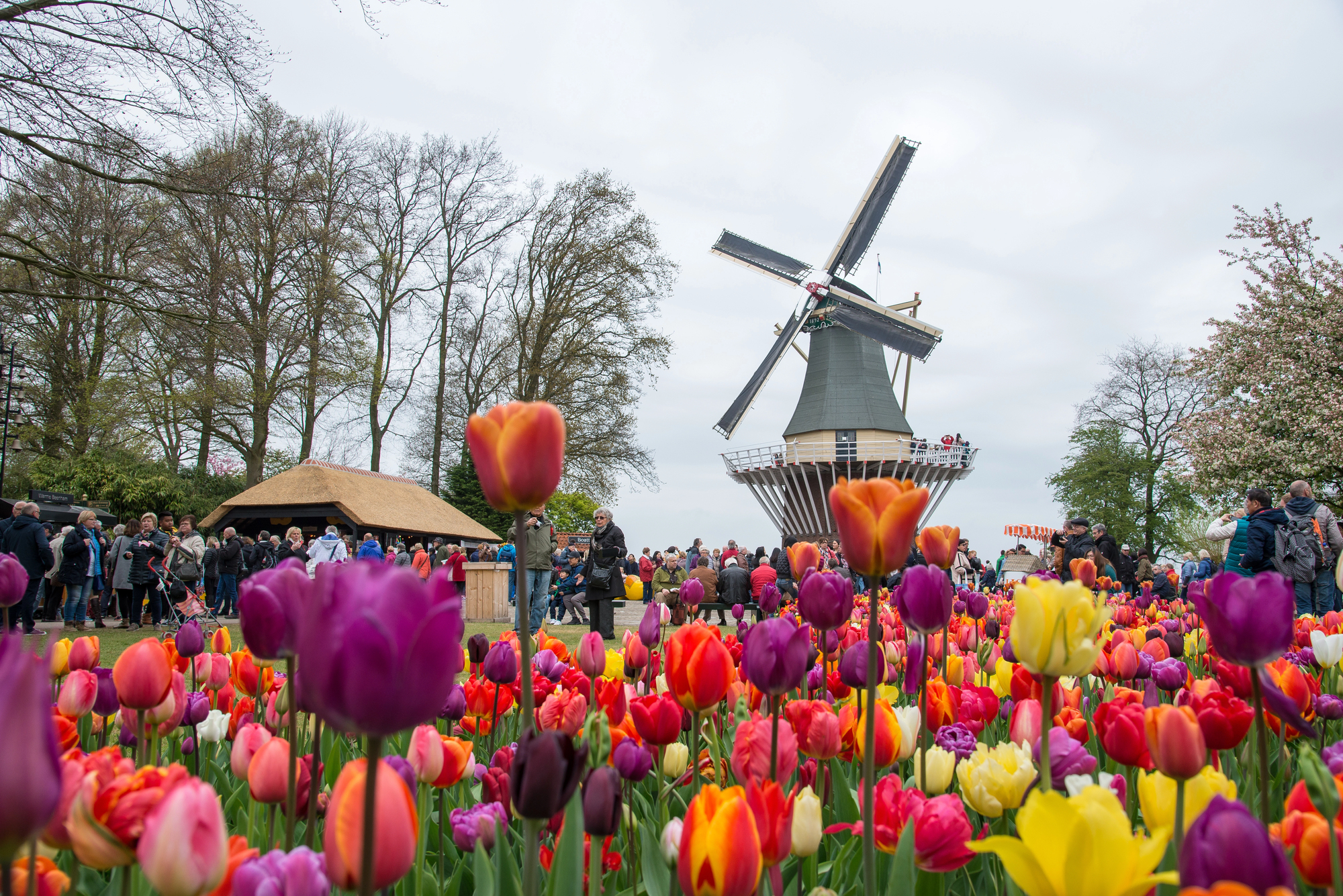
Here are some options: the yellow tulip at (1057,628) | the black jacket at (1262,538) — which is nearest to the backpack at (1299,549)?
the black jacket at (1262,538)

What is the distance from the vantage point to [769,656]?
55.6 inches

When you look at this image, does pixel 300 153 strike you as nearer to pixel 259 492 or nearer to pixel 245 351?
pixel 259 492

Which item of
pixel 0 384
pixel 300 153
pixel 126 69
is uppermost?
pixel 300 153

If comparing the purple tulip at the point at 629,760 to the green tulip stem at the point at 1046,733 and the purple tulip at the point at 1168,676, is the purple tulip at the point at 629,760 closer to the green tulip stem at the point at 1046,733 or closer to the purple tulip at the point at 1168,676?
the green tulip stem at the point at 1046,733

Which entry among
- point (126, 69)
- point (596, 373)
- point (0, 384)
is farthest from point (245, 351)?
point (596, 373)

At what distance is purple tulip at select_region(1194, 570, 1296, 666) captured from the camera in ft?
3.71

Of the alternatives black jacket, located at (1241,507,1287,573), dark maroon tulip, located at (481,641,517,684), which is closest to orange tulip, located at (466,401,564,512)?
dark maroon tulip, located at (481,641,517,684)

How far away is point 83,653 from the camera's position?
2.31 meters

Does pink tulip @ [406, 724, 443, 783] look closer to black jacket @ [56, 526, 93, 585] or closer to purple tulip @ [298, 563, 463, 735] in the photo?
purple tulip @ [298, 563, 463, 735]

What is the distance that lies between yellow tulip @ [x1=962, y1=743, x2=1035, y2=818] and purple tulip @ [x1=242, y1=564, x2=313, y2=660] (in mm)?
1053

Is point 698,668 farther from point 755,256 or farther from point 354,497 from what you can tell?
point 755,256

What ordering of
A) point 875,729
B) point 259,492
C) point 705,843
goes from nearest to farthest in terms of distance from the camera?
point 705,843 → point 875,729 → point 259,492

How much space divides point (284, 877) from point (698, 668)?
704mm

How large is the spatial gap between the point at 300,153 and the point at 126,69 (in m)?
14.3
